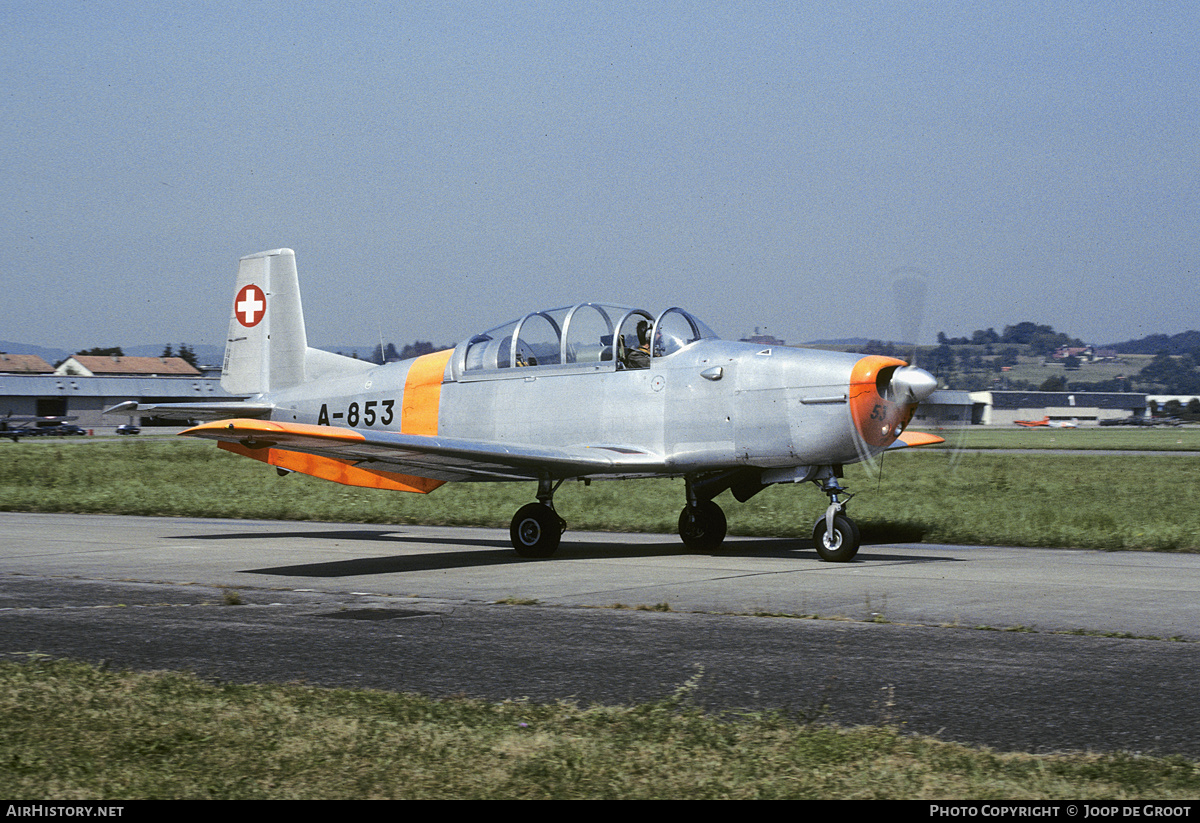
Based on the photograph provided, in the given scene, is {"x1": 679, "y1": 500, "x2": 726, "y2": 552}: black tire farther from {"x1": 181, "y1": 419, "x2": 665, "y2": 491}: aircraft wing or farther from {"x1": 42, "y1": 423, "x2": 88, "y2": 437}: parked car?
{"x1": 42, "y1": 423, "x2": 88, "y2": 437}: parked car

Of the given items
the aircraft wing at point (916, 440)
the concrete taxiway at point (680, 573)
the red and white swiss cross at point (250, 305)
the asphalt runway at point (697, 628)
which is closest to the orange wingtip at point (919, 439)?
the aircraft wing at point (916, 440)

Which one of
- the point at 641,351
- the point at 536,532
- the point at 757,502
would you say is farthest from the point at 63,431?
the point at 641,351

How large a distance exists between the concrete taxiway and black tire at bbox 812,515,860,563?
0.19 m

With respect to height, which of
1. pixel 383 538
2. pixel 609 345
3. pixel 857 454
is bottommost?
pixel 383 538

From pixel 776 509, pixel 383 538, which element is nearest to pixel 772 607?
pixel 383 538

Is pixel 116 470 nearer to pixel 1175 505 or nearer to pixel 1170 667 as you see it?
pixel 1175 505

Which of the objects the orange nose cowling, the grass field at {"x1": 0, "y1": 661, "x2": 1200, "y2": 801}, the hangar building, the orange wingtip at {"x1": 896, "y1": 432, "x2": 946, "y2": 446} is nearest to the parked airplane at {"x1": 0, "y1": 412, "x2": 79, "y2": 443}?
the orange wingtip at {"x1": 896, "y1": 432, "x2": 946, "y2": 446}

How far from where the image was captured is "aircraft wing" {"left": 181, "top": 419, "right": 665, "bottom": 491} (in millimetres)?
11000

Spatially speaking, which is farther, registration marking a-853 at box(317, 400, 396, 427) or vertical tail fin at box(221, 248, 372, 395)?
vertical tail fin at box(221, 248, 372, 395)

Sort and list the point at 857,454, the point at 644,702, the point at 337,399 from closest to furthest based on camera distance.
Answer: the point at 644,702 → the point at 857,454 → the point at 337,399

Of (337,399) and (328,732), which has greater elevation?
(337,399)

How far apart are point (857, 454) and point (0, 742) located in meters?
9.04

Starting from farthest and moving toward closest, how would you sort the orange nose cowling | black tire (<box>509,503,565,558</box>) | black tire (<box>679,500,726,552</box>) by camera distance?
black tire (<box>679,500,726,552</box>) → black tire (<box>509,503,565,558</box>) → the orange nose cowling
